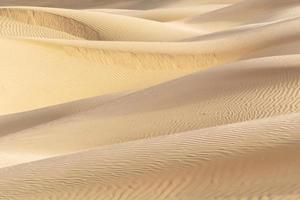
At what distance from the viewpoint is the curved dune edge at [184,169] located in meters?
4.67

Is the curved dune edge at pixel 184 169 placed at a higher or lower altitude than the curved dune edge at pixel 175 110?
lower

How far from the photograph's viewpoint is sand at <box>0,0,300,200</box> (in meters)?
5.01

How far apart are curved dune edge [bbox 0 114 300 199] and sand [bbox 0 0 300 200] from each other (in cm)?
1

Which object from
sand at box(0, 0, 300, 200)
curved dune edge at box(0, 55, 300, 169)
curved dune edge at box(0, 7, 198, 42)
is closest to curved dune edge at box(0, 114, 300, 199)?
Result: sand at box(0, 0, 300, 200)

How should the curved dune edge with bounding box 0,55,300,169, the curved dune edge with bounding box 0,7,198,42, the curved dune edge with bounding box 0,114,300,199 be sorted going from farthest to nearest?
the curved dune edge with bounding box 0,7,198,42 → the curved dune edge with bounding box 0,55,300,169 → the curved dune edge with bounding box 0,114,300,199

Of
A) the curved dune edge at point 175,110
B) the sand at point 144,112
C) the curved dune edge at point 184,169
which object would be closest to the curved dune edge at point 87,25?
the sand at point 144,112

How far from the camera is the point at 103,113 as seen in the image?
414 inches

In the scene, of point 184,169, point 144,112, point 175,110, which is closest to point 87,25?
point 144,112

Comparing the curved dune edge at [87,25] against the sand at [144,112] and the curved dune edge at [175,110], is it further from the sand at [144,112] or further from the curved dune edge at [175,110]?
the curved dune edge at [175,110]

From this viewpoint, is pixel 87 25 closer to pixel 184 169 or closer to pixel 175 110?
pixel 175 110

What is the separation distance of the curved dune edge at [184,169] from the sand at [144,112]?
0.01 m

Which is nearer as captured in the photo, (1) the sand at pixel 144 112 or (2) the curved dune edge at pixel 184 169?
(2) the curved dune edge at pixel 184 169

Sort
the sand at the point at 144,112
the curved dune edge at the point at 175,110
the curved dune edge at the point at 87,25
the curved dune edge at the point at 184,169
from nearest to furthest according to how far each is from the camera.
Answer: the curved dune edge at the point at 184,169 < the sand at the point at 144,112 < the curved dune edge at the point at 175,110 < the curved dune edge at the point at 87,25

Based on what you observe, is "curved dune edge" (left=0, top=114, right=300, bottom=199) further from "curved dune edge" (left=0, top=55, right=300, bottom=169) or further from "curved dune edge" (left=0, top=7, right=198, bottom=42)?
"curved dune edge" (left=0, top=7, right=198, bottom=42)
